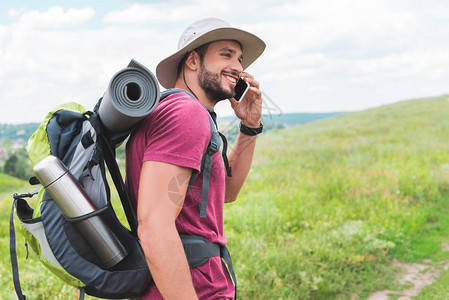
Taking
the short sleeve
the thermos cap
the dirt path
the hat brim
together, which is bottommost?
the dirt path

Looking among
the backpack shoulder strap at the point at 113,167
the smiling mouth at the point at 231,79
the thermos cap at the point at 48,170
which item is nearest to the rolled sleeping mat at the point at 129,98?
the backpack shoulder strap at the point at 113,167

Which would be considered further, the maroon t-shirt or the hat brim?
the hat brim

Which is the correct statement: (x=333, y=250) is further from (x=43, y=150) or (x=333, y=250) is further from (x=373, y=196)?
(x=43, y=150)

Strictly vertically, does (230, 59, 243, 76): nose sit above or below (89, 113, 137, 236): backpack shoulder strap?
above

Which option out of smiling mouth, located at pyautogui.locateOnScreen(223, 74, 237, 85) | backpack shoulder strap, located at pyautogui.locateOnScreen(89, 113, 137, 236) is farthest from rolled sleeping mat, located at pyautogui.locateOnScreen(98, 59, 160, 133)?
smiling mouth, located at pyautogui.locateOnScreen(223, 74, 237, 85)

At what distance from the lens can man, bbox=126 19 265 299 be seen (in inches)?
74.7

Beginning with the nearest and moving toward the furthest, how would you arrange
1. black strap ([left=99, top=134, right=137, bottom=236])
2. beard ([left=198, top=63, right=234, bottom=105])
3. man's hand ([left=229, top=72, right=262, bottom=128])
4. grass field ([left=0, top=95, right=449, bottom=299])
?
1. black strap ([left=99, top=134, right=137, bottom=236])
2. beard ([left=198, top=63, right=234, bottom=105])
3. man's hand ([left=229, top=72, right=262, bottom=128])
4. grass field ([left=0, top=95, right=449, bottom=299])

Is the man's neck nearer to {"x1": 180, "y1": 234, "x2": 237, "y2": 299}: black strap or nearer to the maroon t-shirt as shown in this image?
the maroon t-shirt

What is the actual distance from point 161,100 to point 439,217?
7820 mm

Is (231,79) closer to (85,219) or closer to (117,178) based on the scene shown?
(117,178)

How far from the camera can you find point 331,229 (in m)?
7.28

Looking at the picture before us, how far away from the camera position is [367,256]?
6492 mm

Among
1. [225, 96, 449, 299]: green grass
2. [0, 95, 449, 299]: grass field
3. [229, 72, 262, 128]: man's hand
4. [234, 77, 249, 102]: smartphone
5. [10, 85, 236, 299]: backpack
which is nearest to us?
[10, 85, 236, 299]: backpack

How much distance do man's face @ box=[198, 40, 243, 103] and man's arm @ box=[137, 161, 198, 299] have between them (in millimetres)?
757
